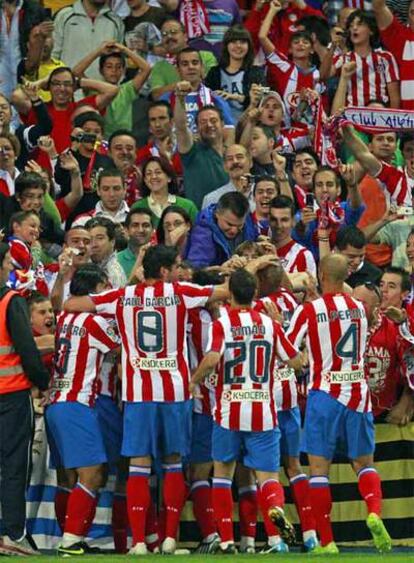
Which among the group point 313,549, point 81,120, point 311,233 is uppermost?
point 81,120

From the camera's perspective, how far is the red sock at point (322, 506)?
14164 millimetres

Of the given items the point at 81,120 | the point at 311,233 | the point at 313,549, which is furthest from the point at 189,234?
the point at 313,549

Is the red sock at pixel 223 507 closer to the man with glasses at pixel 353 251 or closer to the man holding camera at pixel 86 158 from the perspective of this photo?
the man with glasses at pixel 353 251

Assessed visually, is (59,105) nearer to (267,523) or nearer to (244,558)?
(267,523)

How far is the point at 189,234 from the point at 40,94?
161 inches

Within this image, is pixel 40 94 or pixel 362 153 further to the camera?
pixel 40 94

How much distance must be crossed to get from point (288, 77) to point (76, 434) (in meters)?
7.27

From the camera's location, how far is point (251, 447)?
46.7 feet

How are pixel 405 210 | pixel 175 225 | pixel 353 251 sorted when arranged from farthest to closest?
1. pixel 405 210
2. pixel 175 225
3. pixel 353 251

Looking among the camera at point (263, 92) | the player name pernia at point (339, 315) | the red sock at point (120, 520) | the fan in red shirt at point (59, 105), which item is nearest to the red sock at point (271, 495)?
the player name pernia at point (339, 315)

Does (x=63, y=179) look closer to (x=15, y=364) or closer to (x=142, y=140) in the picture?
(x=142, y=140)

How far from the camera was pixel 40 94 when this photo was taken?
66.7ft

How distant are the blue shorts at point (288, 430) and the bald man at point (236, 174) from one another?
3364 millimetres

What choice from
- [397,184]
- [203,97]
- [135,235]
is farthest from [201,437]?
[203,97]
